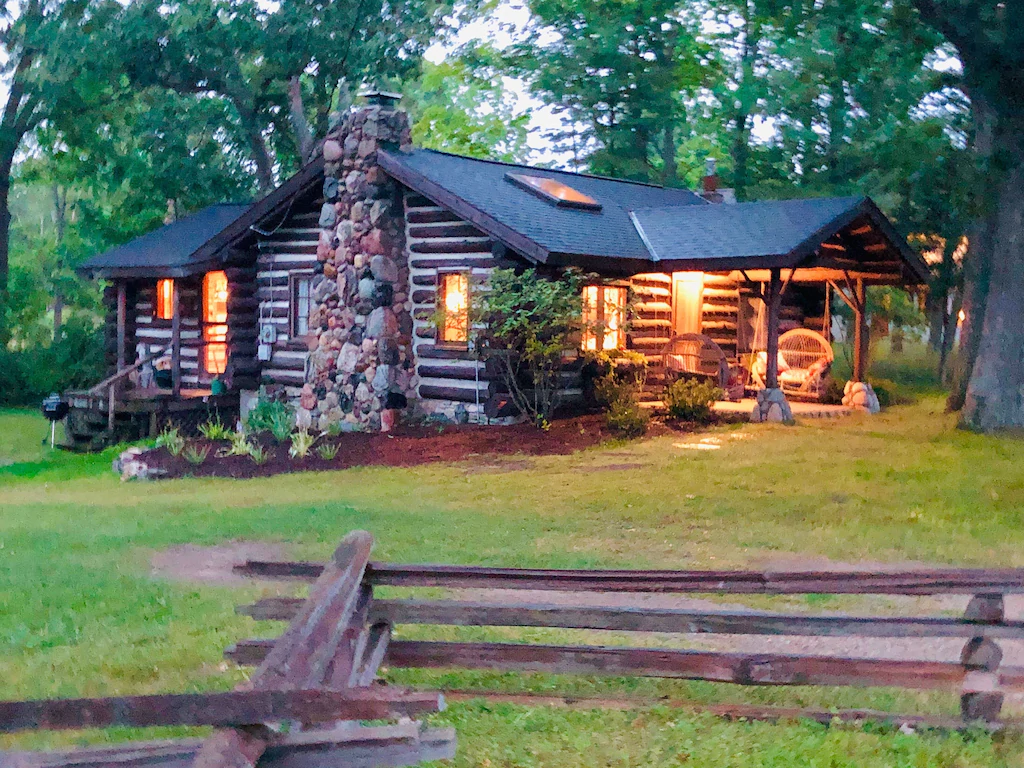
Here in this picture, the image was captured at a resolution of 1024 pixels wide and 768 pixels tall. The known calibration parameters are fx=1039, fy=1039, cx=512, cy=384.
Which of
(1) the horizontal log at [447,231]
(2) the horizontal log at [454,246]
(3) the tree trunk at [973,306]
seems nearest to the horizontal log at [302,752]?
(2) the horizontal log at [454,246]

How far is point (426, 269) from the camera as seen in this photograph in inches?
728

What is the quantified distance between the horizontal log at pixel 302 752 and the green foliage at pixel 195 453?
12.8 metres

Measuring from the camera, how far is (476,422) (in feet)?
57.9

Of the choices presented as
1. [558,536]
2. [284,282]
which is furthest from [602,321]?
[558,536]

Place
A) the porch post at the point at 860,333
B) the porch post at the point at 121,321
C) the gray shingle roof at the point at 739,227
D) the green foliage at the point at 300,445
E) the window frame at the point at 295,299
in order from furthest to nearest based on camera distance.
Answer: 1. the porch post at the point at 121,321
2. the porch post at the point at 860,333
3. the window frame at the point at 295,299
4. the gray shingle roof at the point at 739,227
5. the green foliage at the point at 300,445

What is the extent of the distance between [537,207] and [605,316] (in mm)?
2393

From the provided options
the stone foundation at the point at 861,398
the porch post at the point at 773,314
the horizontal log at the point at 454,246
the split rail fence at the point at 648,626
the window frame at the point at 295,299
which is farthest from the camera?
the stone foundation at the point at 861,398

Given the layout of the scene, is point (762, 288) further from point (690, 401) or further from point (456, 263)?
point (456, 263)

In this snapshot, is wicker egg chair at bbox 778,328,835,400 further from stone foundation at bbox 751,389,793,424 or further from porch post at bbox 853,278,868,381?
stone foundation at bbox 751,389,793,424

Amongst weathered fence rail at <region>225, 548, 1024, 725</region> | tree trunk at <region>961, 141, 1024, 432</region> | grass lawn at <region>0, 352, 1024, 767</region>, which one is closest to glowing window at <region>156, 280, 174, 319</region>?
grass lawn at <region>0, 352, 1024, 767</region>

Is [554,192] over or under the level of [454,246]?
over

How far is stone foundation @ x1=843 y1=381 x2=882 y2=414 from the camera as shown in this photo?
824 inches

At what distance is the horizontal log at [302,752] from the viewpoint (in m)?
2.95

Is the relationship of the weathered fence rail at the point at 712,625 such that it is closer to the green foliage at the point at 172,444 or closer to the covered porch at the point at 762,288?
the green foliage at the point at 172,444
